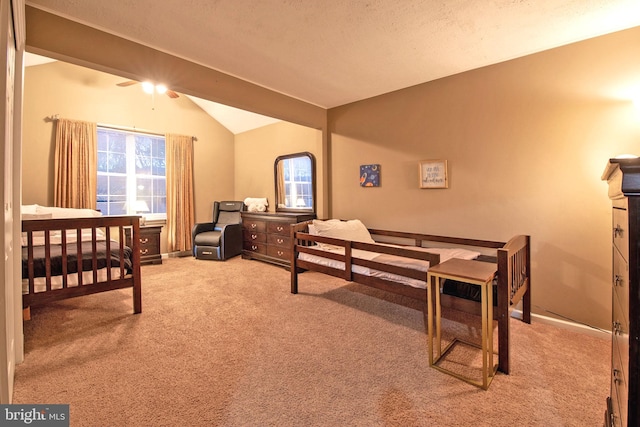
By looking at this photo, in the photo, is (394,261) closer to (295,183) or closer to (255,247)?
(295,183)

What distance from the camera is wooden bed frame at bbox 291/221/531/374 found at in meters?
1.75

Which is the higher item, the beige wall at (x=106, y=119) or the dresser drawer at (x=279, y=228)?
the beige wall at (x=106, y=119)

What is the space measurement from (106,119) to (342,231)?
424 cm

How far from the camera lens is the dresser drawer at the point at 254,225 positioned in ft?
15.1

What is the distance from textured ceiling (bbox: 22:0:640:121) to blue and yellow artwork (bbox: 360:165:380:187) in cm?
116

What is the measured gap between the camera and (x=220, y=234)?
188 inches

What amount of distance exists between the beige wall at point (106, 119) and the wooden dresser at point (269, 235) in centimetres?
135

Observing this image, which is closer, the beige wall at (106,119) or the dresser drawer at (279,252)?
the beige wall at (106,119)

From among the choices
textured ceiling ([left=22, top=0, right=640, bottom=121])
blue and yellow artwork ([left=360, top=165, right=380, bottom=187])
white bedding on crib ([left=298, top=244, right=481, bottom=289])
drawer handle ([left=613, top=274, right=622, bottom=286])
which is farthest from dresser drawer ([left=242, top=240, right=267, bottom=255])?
drawer handle ([left=613, top=274, right=622, bottom=286])

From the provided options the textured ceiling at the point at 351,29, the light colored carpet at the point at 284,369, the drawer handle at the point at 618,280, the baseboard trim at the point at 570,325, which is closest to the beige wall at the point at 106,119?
the light colored carpet at the point at 284,369

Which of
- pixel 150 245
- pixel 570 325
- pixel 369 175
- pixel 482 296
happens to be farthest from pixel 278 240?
pixel 570 325

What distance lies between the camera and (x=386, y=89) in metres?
3.36

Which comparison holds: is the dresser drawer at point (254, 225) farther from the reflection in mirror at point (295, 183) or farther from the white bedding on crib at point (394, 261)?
the white bedding on crib at point (394, 261)

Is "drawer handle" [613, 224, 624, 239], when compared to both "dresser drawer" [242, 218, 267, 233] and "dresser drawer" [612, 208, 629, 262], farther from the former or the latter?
"dresser drawer" [242, 218, 267, 233]
